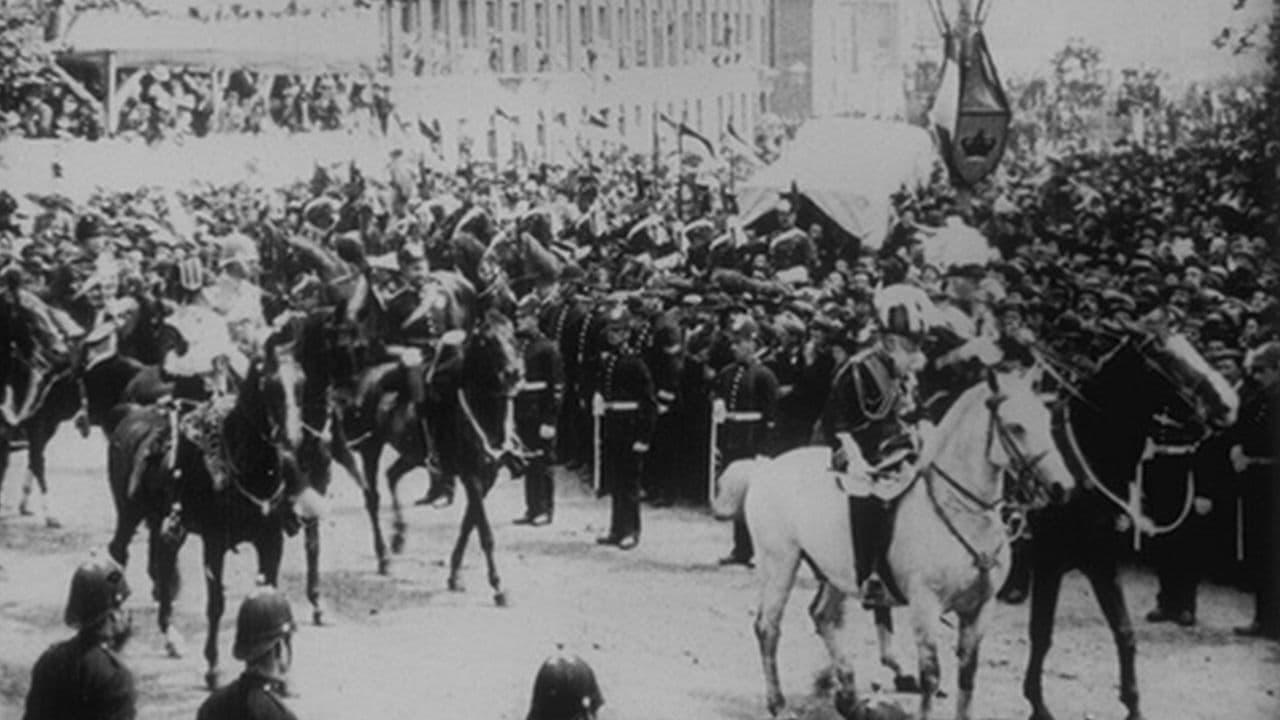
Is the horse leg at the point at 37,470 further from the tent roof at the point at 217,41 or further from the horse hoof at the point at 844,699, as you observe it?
the horse hoof at the point at 844,699

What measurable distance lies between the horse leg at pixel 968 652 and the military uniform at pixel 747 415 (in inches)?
37.4

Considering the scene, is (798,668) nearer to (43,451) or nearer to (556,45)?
(556,45)

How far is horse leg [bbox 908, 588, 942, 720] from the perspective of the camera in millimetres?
6234

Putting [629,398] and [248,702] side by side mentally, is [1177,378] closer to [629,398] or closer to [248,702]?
[629,398]

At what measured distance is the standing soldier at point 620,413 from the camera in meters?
7.24

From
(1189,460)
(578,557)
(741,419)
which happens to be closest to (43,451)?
(578,557)

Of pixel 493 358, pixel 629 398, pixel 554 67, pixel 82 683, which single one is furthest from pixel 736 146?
pixel 82 683

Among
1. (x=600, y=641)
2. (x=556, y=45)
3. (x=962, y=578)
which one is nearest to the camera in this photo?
(x=962, y=578)

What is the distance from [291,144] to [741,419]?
7.23ft

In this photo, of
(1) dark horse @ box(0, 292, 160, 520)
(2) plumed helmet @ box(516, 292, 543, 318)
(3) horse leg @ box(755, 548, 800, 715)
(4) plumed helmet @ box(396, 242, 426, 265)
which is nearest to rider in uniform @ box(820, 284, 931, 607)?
(3) horse leg @ box(755, 548, 800, 715)

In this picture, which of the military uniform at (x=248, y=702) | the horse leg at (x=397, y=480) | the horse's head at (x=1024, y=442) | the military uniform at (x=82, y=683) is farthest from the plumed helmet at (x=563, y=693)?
the horse leg at (x=397, y=480)

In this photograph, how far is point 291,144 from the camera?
7.66 metres

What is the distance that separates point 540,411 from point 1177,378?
2.50 m

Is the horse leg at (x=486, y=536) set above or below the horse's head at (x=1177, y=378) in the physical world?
below
